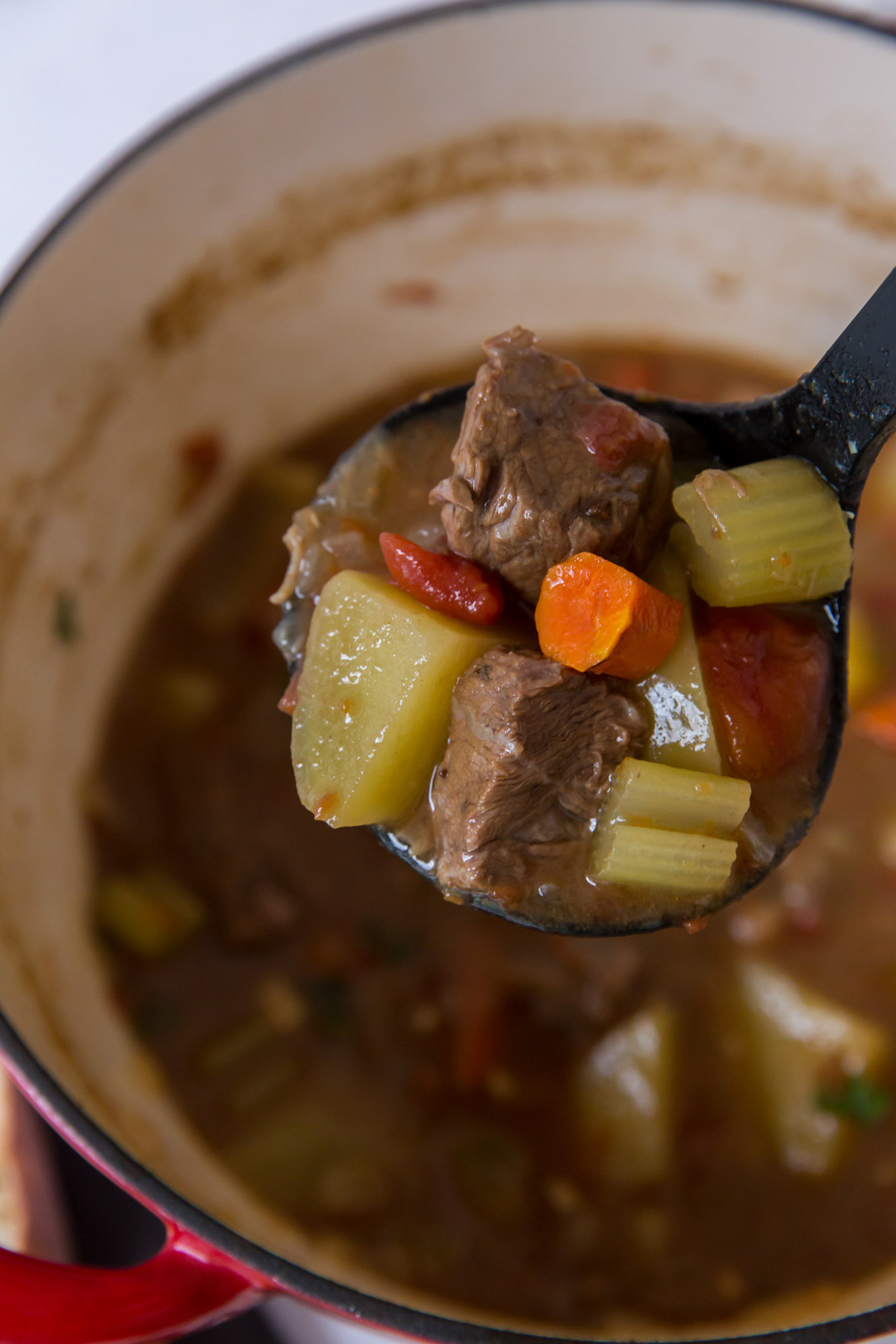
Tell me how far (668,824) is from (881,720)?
115 centimetres

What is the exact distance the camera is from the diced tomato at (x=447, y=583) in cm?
147

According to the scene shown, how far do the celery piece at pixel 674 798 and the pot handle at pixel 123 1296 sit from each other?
2.57 ft

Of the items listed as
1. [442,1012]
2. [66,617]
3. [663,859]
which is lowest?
[442,1012]

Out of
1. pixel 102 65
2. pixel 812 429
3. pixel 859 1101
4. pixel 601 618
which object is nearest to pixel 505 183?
pixel 102 65

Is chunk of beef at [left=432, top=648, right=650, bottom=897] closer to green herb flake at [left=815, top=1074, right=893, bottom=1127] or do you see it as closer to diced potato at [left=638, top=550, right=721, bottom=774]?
diced potato at [left=638, top=550, right=721, bottom=774]

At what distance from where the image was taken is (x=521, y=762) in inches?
54.2

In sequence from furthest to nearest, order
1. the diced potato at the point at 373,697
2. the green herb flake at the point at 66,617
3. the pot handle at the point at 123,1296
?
the green herb flake at the point at 66,617 < the diced potato at the point at 373,697 < the pot handle at the point at 123,1296

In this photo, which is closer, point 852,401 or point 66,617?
point 852,401

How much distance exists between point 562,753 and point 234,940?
1132 mm

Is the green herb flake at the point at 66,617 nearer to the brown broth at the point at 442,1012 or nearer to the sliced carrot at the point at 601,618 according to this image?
the brown broth at the point at 442,1012

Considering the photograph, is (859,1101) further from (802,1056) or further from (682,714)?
(682,714)

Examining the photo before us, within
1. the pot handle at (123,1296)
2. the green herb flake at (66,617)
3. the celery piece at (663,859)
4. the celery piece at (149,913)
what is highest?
the green herb flake at (66,617)

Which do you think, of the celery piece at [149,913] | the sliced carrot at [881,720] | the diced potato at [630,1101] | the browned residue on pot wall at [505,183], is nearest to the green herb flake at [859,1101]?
the diced potato at [630,1101]

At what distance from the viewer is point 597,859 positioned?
1477mm
